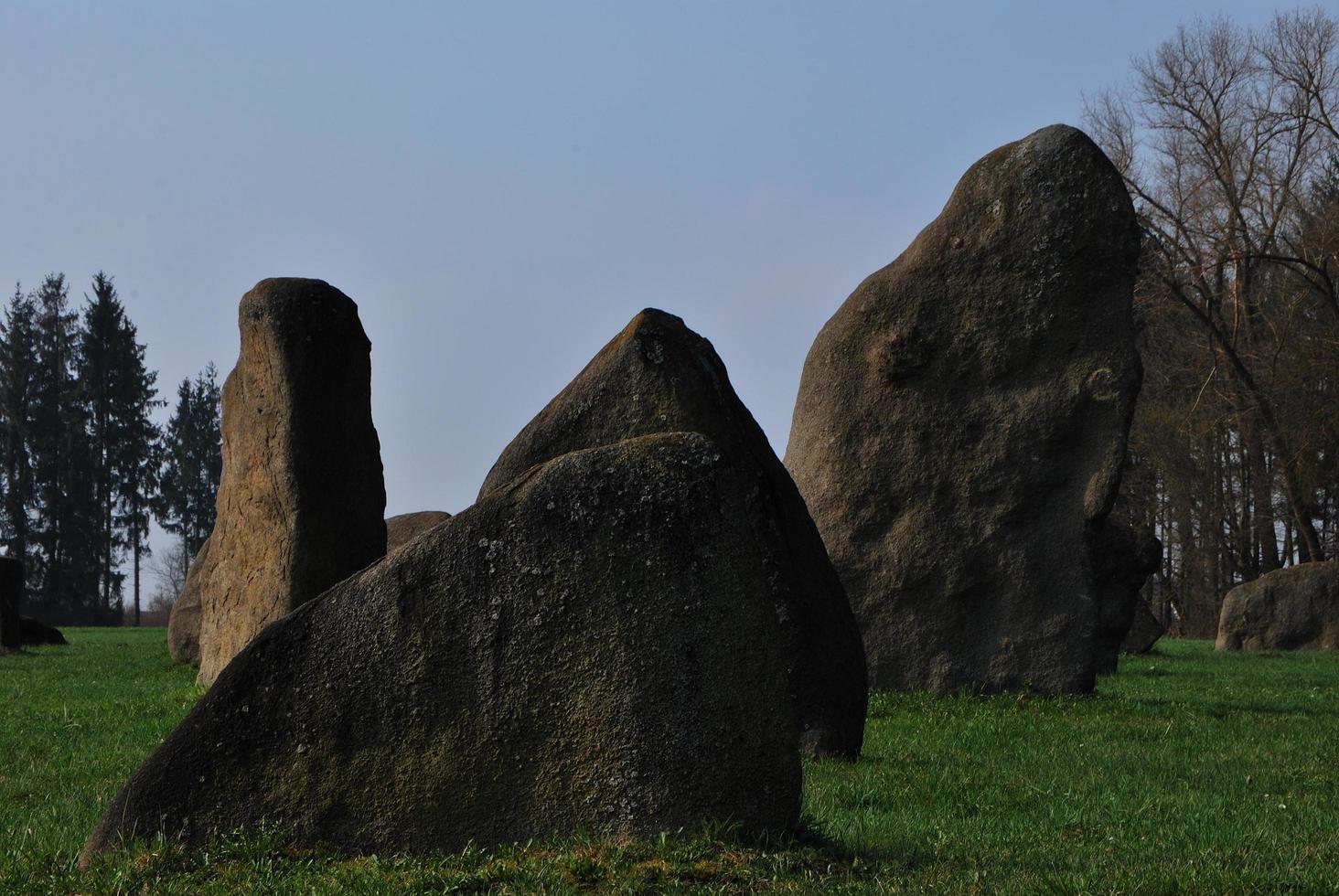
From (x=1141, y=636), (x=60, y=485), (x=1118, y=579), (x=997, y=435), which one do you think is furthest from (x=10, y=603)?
(x=60, y=485)

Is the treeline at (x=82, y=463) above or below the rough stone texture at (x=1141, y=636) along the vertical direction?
above

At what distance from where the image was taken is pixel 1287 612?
24469 mm

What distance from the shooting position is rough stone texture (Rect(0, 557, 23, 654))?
20.5m

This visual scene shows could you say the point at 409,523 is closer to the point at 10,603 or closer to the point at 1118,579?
the point at 10,603

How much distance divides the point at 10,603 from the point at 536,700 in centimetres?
1861

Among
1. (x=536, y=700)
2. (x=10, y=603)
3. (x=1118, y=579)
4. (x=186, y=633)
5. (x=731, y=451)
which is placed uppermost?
(x=731, y=451)

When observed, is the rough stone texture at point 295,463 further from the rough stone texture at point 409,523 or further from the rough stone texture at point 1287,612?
the rough stone texture at point 1287,612

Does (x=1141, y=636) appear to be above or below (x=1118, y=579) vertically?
below

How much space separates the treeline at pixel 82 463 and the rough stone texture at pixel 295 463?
46745 mm

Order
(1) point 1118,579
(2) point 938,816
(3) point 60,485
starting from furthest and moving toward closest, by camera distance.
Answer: (3) point 60,485
(1) point 1118,579
(2) point 938,816

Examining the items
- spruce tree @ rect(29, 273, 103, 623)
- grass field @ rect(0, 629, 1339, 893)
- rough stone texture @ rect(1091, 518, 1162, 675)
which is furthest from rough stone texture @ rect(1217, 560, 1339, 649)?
spruce tree @ rect(29, 273, 103, 623)

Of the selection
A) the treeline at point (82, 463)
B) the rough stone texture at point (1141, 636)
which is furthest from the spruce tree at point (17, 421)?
the rough stone texture at point (1141, 636)

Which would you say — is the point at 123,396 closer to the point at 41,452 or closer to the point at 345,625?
the point at 41,452

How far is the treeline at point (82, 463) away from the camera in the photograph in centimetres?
5959
